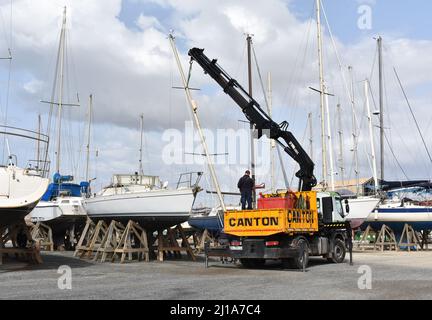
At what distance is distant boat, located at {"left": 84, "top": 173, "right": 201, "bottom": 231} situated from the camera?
59.5 ft

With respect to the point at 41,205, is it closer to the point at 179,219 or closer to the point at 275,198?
the point at 179,219

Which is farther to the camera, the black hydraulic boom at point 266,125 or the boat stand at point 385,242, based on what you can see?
the boat stand at point 385,242

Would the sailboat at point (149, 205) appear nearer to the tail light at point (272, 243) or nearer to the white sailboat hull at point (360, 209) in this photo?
the tail light at point (272, 243)

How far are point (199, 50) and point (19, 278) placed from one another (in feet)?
33.6

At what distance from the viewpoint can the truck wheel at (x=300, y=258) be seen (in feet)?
50.4

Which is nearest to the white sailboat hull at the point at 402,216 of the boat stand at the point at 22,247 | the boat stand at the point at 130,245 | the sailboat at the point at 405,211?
the sailboat at the point at 405,211

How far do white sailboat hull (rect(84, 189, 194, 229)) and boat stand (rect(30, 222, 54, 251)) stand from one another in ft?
25.4

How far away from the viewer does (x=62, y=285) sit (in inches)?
445

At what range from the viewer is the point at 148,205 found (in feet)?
61.1

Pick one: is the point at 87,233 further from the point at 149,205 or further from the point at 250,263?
the point at 250,263

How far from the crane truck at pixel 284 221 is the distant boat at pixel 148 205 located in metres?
2.24

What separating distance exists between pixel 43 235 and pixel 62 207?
3794mm

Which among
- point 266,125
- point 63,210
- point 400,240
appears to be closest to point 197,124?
point 266,125
